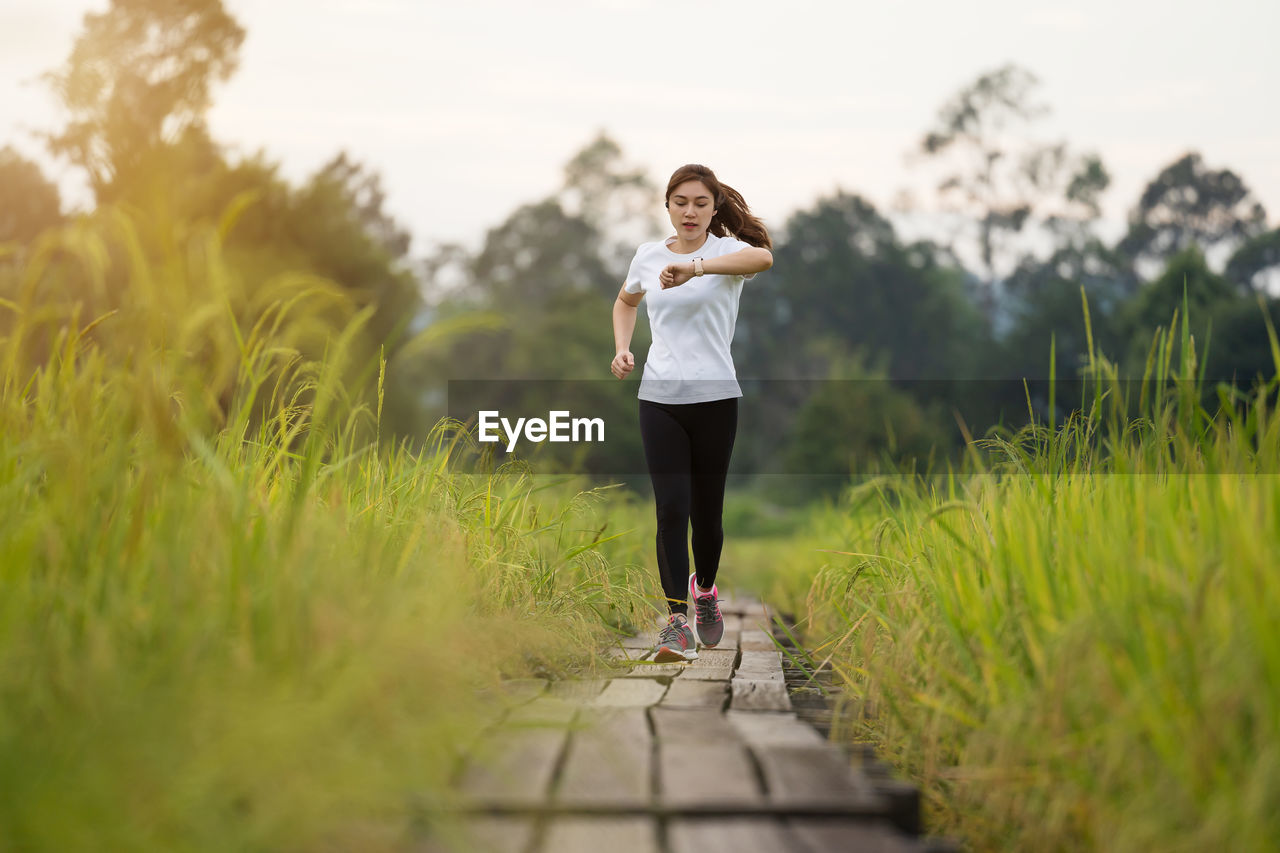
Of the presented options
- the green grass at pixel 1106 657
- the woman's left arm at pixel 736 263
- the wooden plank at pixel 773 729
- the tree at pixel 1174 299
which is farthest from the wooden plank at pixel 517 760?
the tree at pixel 1174 299

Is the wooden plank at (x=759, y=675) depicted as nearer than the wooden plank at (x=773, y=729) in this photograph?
No

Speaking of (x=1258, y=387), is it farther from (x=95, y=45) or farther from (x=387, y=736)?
(x=95, y=45)

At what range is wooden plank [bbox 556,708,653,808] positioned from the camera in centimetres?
209

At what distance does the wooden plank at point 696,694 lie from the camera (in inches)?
115

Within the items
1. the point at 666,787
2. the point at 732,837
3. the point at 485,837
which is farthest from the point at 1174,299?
the point at 485,837

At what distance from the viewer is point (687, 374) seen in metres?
3.96

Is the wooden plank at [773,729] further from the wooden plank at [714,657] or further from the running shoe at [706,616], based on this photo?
the running shoe at [706,616]

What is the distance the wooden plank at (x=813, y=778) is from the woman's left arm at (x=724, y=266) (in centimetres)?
188

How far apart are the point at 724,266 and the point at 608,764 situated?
7.05ft

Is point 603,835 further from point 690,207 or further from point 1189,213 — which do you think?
point 1189,213

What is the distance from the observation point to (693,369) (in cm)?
396

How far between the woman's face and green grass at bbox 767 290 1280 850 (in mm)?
1617

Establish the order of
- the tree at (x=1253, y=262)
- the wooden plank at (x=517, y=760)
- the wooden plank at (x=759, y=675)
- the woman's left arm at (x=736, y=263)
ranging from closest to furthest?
the wooden plank at (x=517, y=760)
the wooden plank at (x=759, y=675)
the woman's left arm at (x=736, y=263)
the tree at (x=1253, y=262)

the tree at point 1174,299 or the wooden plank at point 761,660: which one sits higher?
the tree at point 1174,299
